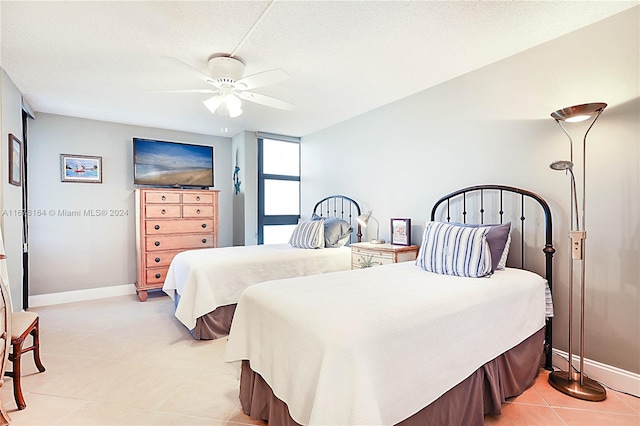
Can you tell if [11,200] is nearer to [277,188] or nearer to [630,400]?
[277,188]

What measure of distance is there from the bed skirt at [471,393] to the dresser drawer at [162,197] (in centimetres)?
300

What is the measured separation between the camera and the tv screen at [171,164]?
14.1 feet

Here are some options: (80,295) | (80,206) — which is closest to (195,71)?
(80,206)

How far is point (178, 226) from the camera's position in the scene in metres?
4.21

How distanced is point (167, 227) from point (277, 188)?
1739mm

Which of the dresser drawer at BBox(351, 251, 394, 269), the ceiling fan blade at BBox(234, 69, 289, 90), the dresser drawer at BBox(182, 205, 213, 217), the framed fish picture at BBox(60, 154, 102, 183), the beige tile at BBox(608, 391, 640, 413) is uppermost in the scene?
the ceiling fan blade at BBox(234, 69, 289, 90)

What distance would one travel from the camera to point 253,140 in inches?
188

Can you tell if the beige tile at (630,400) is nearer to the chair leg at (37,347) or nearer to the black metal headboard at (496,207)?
the black metal headboard at (496,207)

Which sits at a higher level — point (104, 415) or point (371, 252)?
point (371, 252)

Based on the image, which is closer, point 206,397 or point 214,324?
point 206,397

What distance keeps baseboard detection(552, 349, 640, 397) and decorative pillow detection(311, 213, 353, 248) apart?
2.21 m

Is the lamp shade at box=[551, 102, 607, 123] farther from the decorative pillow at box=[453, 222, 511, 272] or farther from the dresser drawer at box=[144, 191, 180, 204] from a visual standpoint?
the dresser drawer at box=[144, 191, 180, 204]

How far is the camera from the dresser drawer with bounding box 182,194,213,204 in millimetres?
4273

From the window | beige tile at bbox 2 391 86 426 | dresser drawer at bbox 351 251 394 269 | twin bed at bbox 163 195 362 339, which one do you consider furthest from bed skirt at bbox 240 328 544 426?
the window
